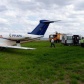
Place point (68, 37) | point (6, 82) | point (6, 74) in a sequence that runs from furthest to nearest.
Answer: point (68, 37) < point (6, 74) < point (6, 82)

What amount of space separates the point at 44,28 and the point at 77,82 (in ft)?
71.8

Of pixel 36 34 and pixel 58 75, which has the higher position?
pixel 36 34

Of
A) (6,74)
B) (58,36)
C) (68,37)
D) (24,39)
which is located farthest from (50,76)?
(58,36)

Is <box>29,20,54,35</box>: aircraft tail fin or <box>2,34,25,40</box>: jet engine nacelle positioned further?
<box>29,20,54,35</box>: aircraft tail fin

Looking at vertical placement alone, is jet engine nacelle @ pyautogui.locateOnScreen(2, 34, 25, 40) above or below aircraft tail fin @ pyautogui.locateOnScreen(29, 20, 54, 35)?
below

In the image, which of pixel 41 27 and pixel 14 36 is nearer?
pixel 14 36

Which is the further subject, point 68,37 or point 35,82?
point 68,37

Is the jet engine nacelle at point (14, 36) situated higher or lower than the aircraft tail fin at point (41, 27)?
lower

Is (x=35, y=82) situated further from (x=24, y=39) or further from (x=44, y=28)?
(x=44, y=28)

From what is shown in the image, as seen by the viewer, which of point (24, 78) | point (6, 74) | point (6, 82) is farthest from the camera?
point (6, 74)

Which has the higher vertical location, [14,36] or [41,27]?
[41,27]

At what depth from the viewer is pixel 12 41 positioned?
30062 millimetres

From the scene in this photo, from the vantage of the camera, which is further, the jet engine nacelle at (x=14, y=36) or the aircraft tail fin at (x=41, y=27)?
the aircraft tail fin at (x=41, y=27)

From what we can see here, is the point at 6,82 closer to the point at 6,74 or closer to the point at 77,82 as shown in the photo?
the point at 6,74
